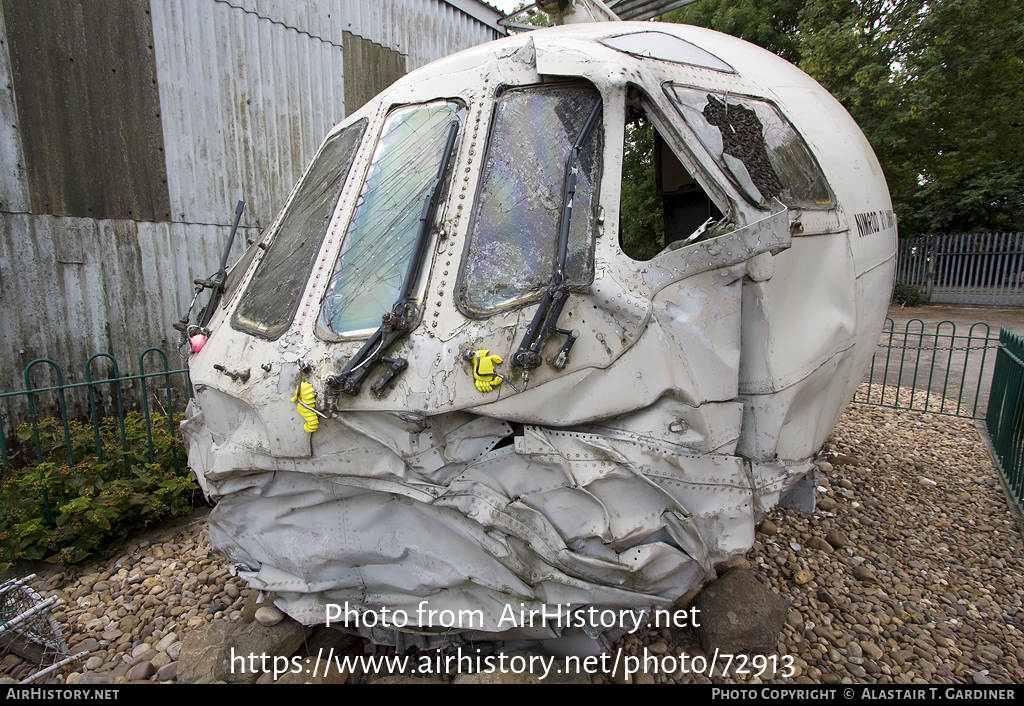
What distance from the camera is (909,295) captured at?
712 inches

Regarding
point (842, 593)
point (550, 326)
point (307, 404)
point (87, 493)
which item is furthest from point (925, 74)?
point (87, 493)

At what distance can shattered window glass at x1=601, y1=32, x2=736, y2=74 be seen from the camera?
114 inches

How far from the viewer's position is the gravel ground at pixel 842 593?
10.1 ft

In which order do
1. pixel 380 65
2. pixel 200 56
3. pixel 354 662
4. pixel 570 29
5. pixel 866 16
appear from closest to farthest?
pixel 354 662 < pixel 570 29 < pixel 200 56 < pixel 380 65 < pixel 866 16

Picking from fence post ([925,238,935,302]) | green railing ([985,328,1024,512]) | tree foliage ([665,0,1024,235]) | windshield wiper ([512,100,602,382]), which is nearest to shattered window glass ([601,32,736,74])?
windshield wiper ([512,100,602,382])

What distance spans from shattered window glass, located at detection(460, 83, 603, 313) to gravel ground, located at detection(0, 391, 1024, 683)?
79.7 inches

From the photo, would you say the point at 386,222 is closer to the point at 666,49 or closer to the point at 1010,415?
the point at 666,49

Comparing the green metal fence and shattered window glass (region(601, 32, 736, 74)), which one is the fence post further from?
the green metal fence

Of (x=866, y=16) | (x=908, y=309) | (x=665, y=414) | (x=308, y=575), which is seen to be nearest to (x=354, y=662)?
(x=308, y=575)

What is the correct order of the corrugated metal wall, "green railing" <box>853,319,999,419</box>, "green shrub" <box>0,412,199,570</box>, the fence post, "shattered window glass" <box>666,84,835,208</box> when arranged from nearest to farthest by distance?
"shattered window glass" <box>666,84,835,208</box> → "green shrub" <box>0,412,199,570</box> → the corrugated metal wall → "green railing" <box>853,319,999,419</box> → the fence post

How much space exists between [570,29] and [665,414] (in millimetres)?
2434

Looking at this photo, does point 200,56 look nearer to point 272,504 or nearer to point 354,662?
point 272,504

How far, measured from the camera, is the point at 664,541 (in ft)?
8.04

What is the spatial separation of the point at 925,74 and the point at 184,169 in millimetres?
10732
